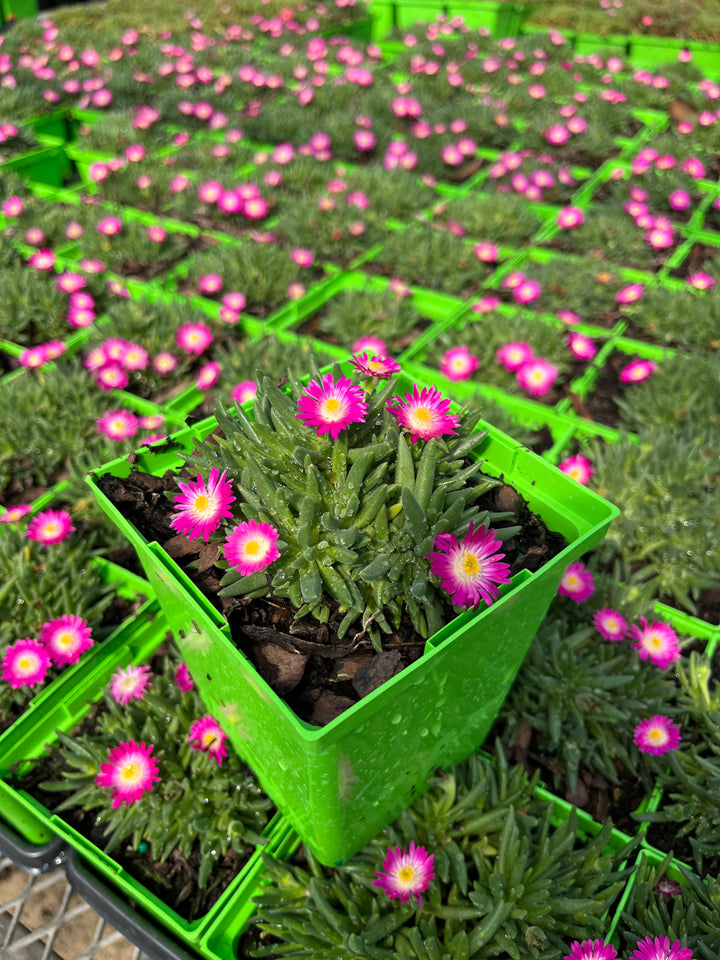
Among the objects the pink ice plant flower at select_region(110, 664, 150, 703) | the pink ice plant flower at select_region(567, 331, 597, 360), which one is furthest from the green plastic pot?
the pink ice plant flower at select_region(567, 331, 597, 360)

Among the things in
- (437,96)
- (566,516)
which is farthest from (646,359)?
(437,96)

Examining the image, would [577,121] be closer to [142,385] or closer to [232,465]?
[142,385]

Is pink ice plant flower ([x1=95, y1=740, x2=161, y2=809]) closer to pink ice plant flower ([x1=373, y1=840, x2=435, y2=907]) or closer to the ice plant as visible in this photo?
pink ice plant flower ([x1=373, y1=840, x2=435, y2=907])

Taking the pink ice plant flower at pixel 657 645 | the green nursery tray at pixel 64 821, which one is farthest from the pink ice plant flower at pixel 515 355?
the green nursery tray at pixel 64 821

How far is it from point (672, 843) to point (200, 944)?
104 cm

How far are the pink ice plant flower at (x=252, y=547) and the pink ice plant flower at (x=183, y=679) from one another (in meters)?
0.69

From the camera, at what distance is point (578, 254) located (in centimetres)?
323

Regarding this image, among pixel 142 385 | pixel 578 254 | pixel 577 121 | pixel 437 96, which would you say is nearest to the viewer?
pixel 142 385

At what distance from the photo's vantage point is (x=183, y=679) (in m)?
1.51

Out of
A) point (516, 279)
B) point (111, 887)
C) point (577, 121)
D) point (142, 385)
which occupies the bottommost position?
point (111, 887)

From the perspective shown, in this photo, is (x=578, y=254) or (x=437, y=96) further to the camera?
(x=437, y=96)

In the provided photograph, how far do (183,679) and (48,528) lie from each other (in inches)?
24.0

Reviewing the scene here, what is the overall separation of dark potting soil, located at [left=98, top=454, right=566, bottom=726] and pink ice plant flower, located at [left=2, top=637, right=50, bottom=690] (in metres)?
0.67

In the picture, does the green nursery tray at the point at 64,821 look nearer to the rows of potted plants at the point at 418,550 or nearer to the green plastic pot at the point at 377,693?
the rows of potted plants at the point at 418,550
